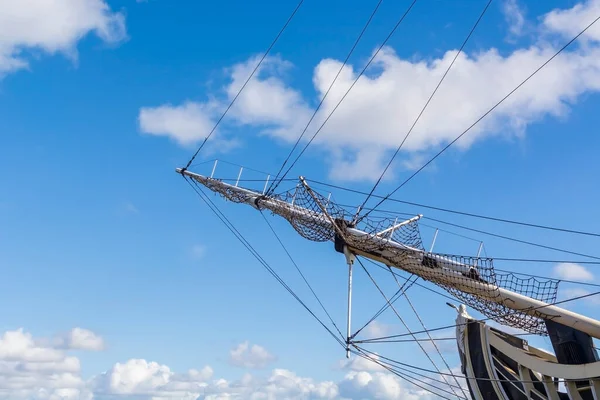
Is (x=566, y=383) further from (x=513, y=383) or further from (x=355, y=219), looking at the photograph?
(x=355, y=219)

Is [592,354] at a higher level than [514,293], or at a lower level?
lower

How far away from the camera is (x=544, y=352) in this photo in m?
18.2

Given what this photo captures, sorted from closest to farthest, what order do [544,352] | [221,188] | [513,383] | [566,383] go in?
[566,383] → [513,383] → [544,352] → [221,188]

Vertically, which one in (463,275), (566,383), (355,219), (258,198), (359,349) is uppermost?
(258,198)

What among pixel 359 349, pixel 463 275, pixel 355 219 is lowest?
pixel 359 349

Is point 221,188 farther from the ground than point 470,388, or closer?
farther from the ground

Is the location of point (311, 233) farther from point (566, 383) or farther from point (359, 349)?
point (566, 383)

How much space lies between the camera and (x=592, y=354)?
1645 cm

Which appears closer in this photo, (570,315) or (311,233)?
(570,315)

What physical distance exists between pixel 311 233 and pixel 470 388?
607cm

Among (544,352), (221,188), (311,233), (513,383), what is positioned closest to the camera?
(513,383)

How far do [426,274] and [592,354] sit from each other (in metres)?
4.45

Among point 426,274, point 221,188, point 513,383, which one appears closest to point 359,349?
point 426,274

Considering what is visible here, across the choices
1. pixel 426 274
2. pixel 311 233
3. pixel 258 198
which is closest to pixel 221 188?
pixel 258 198
